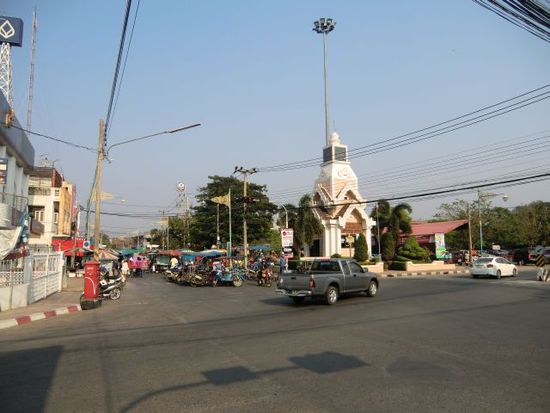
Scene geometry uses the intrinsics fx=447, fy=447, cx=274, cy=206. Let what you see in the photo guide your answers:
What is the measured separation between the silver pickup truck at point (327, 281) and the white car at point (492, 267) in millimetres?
13880

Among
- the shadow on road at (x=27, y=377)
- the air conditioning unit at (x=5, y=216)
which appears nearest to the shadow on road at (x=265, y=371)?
the shadow on road at (x=27, y=377)

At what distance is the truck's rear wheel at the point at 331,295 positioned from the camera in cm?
1550

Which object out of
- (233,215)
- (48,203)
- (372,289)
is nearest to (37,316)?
(372,289)

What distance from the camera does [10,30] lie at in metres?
25.4

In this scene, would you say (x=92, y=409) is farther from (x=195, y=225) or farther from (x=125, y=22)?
(x=195, y=225)

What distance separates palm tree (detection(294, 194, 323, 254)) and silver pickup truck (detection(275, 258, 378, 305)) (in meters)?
24.3

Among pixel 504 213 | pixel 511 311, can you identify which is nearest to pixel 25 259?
pixel 511 311

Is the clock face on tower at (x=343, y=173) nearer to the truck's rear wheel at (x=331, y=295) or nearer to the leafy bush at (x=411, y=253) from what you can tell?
the leafy bush at (x=411, y=253)

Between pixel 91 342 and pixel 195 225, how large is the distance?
5150 centimetres

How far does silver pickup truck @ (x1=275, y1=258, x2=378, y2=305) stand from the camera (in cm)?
1525

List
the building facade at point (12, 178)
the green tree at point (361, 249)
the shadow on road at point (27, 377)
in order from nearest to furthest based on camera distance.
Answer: the shadow on road at point (27, 377) < the building facade at point (12, 178) < the green tree at point (361, 249)

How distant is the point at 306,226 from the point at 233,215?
17.1m

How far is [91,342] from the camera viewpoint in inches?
362

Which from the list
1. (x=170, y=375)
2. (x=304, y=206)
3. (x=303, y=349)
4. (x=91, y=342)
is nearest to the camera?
(x=170, y=375)
